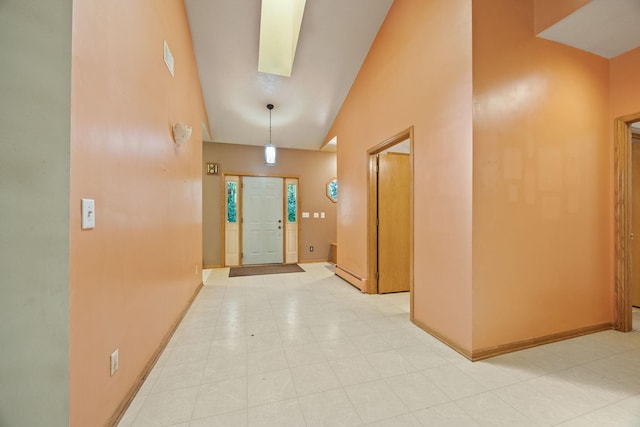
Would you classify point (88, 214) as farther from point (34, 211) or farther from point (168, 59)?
point (168, 59)

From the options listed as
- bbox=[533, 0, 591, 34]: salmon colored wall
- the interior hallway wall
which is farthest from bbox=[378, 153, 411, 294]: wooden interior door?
the interior hallway wall

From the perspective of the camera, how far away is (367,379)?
5.55ft

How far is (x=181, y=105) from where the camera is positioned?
107 inches

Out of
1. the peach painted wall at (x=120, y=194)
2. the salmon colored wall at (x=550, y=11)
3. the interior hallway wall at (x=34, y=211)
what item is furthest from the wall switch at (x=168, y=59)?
the salmon colored wall at (x=550, y=11)

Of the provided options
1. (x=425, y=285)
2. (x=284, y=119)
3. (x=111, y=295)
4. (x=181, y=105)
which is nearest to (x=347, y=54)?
(x=284, y=119)

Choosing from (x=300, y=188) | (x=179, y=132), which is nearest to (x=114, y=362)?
(x=179, y=132)

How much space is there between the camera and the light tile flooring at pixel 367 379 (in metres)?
1.38

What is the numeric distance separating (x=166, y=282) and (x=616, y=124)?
4.44 m

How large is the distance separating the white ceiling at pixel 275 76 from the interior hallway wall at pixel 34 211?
265 centimetres

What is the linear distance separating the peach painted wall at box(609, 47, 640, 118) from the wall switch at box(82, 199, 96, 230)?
13.6ft

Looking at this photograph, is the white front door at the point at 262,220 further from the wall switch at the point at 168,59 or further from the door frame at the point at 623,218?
the door frame at the point at 623,218

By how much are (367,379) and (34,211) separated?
194 cm

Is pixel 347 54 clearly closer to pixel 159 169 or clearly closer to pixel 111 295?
pixel 159 169

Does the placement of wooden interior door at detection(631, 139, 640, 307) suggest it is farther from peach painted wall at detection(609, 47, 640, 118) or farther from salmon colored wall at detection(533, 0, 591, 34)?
salmon colored wall at detection(533, 0, 591, 34)
